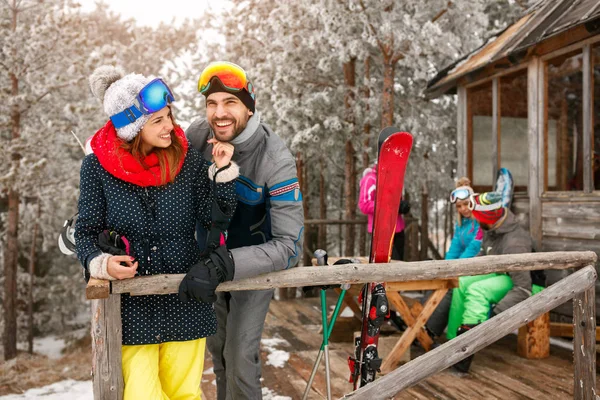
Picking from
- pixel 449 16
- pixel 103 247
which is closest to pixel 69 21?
pixel 449 16

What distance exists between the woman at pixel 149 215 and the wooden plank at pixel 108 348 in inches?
2.1

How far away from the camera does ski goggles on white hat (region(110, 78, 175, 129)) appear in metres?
2.35

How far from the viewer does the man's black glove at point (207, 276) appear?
2.28m

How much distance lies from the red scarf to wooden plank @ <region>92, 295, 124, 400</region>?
1.89 ft

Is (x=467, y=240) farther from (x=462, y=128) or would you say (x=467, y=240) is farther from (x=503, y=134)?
(x=503, y=134)

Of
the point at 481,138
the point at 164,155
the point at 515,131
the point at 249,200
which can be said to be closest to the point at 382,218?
the point at 249,200

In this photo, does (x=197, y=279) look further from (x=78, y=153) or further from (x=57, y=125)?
(x=78, y=153)

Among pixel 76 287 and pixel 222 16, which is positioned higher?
pixel 222 16

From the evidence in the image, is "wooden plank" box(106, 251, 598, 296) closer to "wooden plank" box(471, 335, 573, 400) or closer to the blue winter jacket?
"wooden plank" box(471, 335, 573, 400)

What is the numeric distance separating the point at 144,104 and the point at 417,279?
6.63 feet

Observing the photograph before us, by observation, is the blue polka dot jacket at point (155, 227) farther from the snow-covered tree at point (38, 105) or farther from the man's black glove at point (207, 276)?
the snow-covered tree at point (38, 105)

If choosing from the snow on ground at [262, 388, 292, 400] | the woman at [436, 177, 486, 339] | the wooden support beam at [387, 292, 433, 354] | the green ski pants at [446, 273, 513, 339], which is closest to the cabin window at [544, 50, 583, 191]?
the woman at [436, 177, 486, 339]

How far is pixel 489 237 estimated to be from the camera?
5.80 metres

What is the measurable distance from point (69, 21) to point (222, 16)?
4017 millimetres
